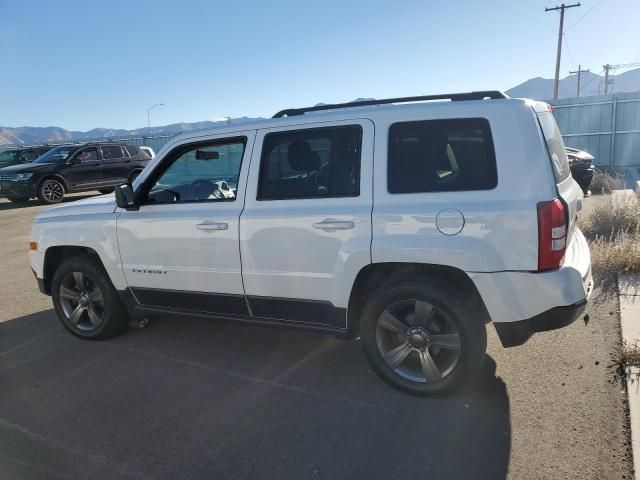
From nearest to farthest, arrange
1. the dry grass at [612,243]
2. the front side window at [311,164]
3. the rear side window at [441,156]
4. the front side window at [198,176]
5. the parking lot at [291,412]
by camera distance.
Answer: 1. the parking lot at [291,412]
2. the rear side window at [441,156]
3. the front side window at [311,164]
4. the front side window at [198,176]
5. the dry grass at [612,243]

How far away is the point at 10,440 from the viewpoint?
3125 mm

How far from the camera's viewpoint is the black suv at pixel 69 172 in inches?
586

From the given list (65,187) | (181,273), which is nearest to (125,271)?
(181,273)

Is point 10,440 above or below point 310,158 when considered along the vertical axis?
below

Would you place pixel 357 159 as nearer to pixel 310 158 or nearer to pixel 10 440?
pixel 310 158

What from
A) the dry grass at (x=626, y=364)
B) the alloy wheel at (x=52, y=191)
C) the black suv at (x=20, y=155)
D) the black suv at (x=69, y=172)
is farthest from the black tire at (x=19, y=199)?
the dry grass at (x=626, y=364)

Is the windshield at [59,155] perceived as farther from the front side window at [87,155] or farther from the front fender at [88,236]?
the front fender at [88,236]

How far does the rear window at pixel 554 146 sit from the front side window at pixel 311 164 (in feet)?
3.88

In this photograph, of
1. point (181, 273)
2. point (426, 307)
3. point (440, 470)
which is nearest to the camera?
point (440, 470)

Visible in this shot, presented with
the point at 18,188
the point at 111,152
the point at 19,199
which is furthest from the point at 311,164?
the point at 19,199

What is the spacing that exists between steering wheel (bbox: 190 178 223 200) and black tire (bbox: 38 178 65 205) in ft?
42.9

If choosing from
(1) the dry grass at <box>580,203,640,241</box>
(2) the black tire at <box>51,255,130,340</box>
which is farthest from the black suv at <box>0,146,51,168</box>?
(1) the dry grass at <box>580,203,640,241</box>

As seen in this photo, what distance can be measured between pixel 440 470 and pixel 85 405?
2474 mm

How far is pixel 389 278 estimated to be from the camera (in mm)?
3391
